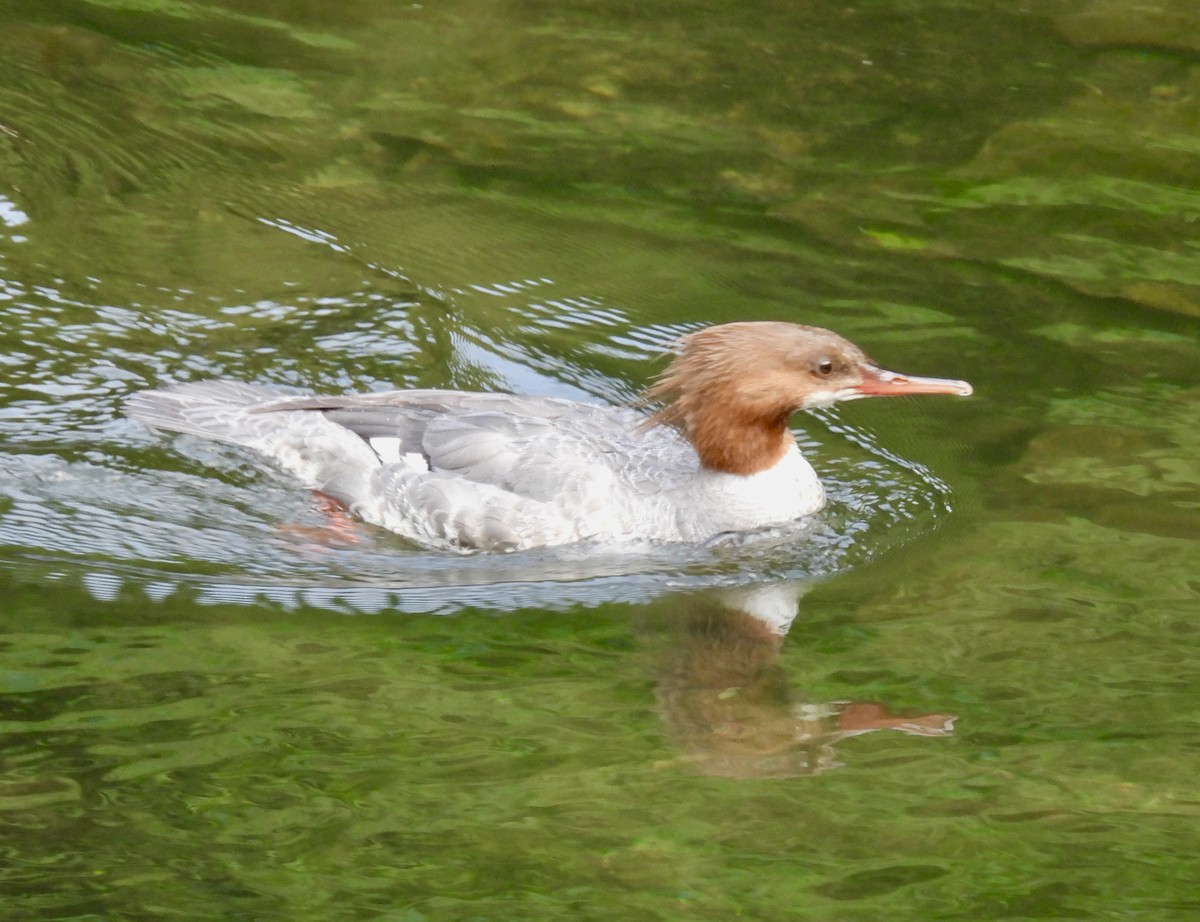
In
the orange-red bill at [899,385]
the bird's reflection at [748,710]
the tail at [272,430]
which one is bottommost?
the bird's reflection at [748,710]

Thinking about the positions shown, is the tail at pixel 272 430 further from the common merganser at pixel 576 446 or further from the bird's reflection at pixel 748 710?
the bird's reflection at pixel 748 710

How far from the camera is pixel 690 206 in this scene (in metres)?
9.20

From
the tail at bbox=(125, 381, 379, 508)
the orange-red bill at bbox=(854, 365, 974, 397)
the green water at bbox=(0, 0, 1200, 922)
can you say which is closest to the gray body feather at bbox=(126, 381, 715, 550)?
the tail at bbox=(125, 381, 379, 508)

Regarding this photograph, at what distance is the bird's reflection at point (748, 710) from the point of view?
506 cm

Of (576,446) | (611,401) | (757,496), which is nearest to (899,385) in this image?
(757,496)

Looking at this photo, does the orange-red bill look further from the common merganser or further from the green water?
the green water

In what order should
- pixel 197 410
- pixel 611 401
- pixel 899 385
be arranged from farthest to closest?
pixel 611 401, pixel 197 410, pixel 899 385

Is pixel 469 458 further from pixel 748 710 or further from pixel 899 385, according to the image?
pixel 748 710

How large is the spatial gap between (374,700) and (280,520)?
194cm

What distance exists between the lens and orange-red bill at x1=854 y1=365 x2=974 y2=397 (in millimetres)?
6402

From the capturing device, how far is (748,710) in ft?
17.6

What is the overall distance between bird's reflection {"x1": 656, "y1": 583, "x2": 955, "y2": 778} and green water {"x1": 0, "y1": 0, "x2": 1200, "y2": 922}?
0.06 feet

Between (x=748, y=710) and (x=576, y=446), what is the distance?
1906mm

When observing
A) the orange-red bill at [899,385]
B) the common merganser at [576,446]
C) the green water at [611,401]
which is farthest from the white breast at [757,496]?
the orange-red bill at [899,385]
